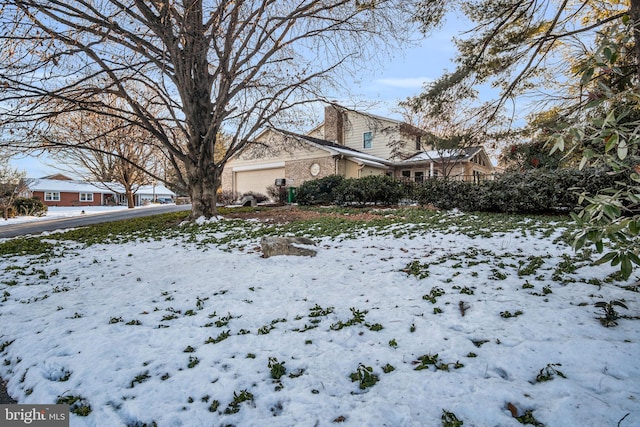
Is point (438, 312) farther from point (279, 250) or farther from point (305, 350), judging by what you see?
point (279, 250)

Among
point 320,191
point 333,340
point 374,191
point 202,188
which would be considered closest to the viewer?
point 333,340

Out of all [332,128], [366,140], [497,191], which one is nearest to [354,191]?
[497,191]

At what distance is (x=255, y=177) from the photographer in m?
21.3

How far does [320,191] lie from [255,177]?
845 centimetres

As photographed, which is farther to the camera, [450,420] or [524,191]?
[524,191]

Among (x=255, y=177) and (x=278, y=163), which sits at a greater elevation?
(x=278, y=163)

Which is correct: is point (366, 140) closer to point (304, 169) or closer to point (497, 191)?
point (304, 169)

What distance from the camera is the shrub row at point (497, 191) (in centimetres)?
763

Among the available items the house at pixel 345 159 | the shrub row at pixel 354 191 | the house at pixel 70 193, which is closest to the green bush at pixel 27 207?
the house at pixel 345 159

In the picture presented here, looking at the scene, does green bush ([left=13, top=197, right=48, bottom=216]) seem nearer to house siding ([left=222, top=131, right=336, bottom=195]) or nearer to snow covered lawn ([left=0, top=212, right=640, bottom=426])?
house siding ([left=222, top=131, right=336, bottom=195])

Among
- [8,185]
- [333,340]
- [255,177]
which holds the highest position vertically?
[255,177]

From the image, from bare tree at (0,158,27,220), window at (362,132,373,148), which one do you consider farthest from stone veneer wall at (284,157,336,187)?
bare tree at (0,158,27,220)

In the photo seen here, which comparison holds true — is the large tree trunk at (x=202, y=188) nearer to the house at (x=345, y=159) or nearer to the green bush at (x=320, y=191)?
the green bush at (x=320, y=191)

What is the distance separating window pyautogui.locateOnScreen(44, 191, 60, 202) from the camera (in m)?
34.3
